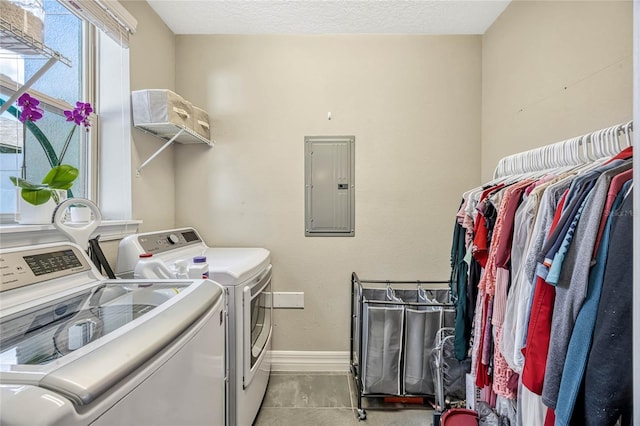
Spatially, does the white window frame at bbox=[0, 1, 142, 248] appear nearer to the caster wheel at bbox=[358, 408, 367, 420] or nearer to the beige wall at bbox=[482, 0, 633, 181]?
the caster wheel at bbox=[358, 408, 367, 420]

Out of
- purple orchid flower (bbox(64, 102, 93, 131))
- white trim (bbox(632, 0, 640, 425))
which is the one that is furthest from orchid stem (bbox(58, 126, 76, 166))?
white trim (bbox(632, 0, 640, 425))

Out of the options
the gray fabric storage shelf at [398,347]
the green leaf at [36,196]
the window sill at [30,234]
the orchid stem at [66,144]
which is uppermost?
the orchid stem at [66,144]

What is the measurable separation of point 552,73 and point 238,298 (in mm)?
2015

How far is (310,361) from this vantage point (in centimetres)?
217

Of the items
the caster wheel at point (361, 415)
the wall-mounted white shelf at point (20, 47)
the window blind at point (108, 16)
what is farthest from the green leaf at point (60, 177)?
the caster wheel at point (361, 415)

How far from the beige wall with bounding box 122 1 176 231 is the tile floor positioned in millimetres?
1408

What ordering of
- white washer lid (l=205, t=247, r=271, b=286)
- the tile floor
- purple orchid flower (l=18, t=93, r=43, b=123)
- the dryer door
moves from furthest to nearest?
the tile floor, the dryer door, white washer lid (l=205, t=247, r=271, b=286), purple orchid flower (l=18, t=93, r=43, b=123)

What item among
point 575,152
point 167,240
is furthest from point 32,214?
point 575,152

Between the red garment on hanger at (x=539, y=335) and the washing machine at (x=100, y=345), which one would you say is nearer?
the washing machine at (x=100, y=345)

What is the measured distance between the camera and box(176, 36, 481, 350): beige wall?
2150 millimetres

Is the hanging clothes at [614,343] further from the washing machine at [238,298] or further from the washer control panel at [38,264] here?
the washer control panel at [38,264]

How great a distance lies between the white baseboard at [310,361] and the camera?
7.09ft

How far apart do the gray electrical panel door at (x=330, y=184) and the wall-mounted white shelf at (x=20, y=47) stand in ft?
4.75

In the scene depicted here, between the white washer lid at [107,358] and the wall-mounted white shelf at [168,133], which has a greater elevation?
the wall-mounted white shelf at [168,133]
